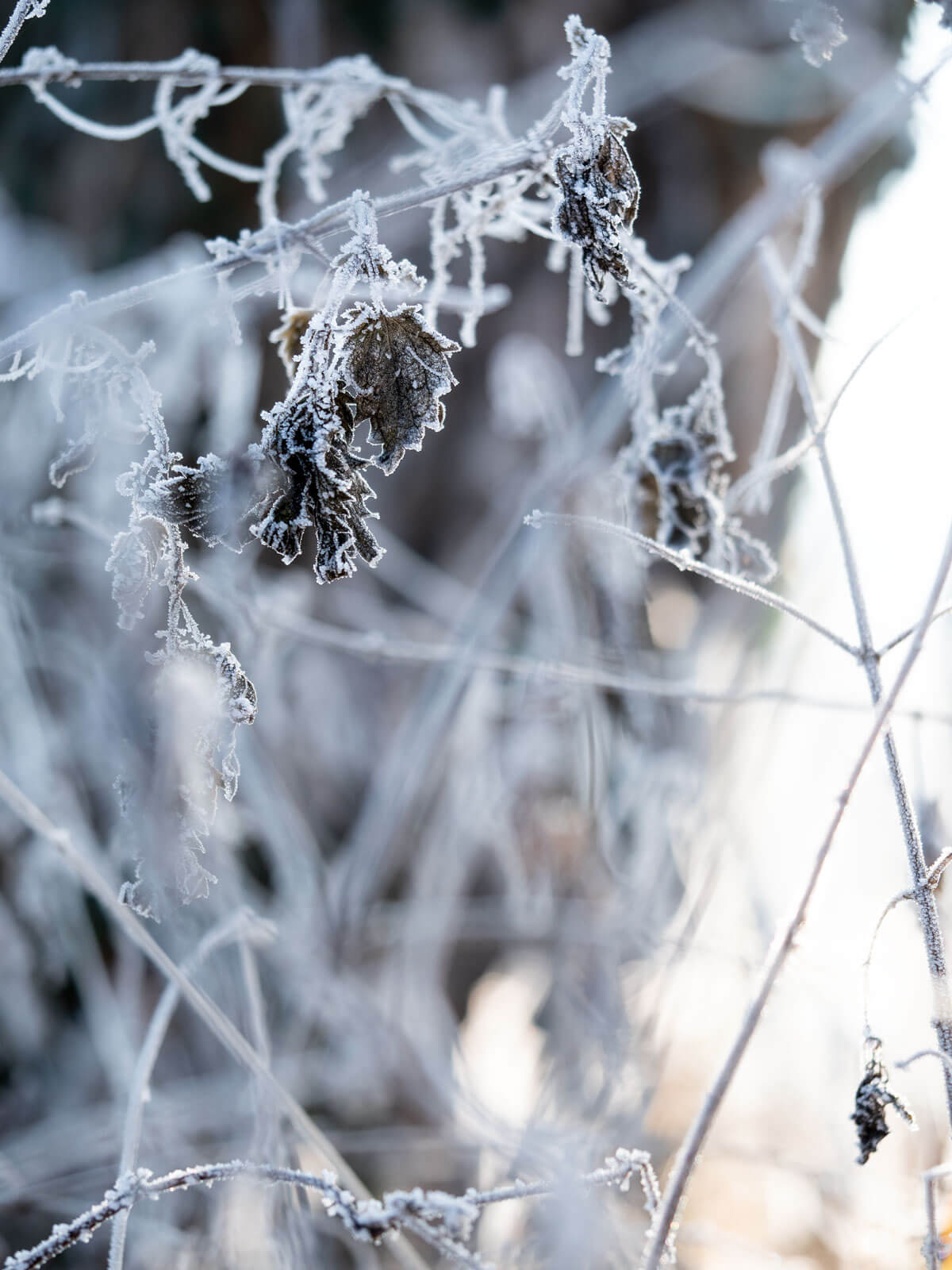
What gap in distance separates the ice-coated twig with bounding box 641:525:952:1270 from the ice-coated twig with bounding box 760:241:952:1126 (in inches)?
0.6

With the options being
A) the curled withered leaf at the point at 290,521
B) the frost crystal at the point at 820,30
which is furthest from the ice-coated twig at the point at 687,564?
the frost crystal at the point at 820,30

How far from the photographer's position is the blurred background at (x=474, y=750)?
2.89 feet

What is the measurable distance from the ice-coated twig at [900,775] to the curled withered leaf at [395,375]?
0.23 m

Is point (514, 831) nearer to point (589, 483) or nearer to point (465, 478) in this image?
point (589, 483)

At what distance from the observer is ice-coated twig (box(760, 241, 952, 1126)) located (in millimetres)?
436

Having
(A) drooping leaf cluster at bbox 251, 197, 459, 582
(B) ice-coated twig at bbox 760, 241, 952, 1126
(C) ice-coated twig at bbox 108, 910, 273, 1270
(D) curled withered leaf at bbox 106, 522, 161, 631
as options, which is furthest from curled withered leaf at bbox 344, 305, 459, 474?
(C) ice-coated twig at bbox 108, 910, 273, 1270

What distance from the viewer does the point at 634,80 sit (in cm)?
161

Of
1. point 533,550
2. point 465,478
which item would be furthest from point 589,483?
point 465,478

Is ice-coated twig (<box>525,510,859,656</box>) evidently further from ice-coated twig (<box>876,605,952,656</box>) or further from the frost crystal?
the frost crystal

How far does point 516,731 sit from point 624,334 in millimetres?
851

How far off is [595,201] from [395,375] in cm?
12

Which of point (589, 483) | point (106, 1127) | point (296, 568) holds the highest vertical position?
point (296, 568)

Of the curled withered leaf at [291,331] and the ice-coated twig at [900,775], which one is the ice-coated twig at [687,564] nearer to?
the ice-coated twig at [900,775]

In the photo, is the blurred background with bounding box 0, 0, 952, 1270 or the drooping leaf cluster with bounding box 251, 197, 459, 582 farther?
the blurred background with bounding box 0, 0, 952, 1270
